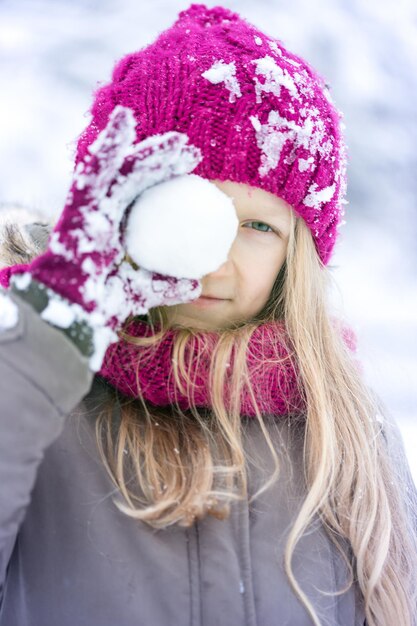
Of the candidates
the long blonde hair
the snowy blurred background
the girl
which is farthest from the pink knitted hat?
the snowy blurred background

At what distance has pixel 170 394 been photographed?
45.7 inches

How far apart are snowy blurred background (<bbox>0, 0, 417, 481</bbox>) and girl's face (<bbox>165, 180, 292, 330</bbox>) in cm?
209

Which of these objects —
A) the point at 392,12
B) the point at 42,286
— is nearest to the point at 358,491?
the point at 42,286

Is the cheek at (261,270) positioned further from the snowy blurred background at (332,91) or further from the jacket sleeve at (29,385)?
the snowy blurred background at (332,91)

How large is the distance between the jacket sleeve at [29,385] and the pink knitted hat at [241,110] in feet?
1.51

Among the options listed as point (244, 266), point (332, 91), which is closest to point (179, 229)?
point (244, 266)

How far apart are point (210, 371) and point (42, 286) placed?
427mm

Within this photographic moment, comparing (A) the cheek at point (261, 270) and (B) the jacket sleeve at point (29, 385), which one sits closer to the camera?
(B) the jacket sleeve at point (29, 385)

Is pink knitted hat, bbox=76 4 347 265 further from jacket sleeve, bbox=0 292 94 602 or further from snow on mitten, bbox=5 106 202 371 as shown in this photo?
jacket sleeve, bbox=0 292 94 602

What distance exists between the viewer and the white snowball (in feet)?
3.25

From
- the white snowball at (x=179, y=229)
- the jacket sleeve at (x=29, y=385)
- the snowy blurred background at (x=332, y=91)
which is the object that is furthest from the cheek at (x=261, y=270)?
the snowy blurred background at (x=332, y=91)

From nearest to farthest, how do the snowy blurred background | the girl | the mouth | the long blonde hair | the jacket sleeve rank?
1. the jacket sleeve
2. the girl
3. the long blonde hair
4. the mouth
5. the snowy blurred background

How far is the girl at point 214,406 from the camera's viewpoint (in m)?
0.98

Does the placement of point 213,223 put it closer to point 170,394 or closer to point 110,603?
point 170,394
